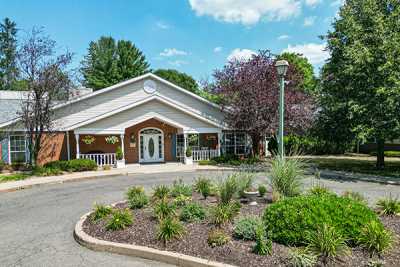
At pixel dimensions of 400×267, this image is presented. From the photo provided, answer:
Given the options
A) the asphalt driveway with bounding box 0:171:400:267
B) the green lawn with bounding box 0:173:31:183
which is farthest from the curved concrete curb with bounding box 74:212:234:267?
the green lawn with bounding box 0:173:31:183

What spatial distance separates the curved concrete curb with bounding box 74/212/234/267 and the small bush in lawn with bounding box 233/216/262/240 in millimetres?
969

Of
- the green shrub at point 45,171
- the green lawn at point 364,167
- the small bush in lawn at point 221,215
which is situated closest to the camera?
the small bush in lawn at point 221,215

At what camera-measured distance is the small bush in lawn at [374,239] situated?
15.9ft

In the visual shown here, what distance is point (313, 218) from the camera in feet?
17.1

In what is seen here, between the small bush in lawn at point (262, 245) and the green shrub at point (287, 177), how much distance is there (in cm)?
292

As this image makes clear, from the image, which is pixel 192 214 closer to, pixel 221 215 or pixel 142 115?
pixel 221 215

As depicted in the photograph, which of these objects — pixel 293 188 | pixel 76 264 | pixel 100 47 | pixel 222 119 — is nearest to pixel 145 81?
pixel 222 119

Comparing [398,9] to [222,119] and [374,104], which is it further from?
[222,119]

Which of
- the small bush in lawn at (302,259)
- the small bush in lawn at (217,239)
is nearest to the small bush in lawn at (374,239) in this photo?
the small bush in lawn at (302,259)

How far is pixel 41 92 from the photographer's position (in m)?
16.9

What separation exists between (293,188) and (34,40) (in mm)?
16563

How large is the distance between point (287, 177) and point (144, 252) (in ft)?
14.0

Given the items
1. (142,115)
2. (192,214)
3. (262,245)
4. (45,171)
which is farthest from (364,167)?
(45,171)

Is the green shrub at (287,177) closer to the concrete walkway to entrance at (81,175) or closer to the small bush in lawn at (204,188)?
the small bush in lawn at (204,188)
